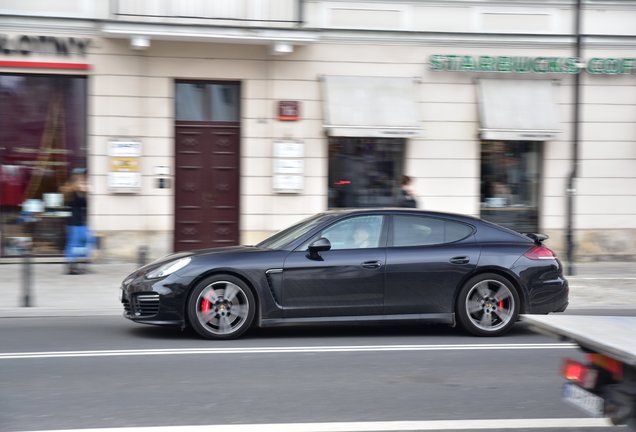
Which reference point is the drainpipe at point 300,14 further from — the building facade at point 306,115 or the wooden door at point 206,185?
the wooden door at point 206,185

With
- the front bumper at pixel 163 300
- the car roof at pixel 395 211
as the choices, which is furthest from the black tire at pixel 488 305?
the front bumper at pixel 163 300

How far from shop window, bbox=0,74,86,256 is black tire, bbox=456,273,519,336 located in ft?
29.3

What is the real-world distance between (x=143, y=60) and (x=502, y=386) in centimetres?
1072

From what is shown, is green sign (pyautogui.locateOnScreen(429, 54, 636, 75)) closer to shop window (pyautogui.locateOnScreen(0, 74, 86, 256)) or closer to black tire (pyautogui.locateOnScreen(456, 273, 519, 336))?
shop window (pyautogui.locateOnScreen(0, 74, 86, 256))

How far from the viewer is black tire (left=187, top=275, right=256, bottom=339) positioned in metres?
8.49

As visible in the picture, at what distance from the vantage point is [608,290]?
13047 mm

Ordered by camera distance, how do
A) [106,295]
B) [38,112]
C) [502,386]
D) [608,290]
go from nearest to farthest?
[502,386], [106,295], [608,290], [38,112]

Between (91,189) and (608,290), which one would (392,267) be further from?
(91,189)

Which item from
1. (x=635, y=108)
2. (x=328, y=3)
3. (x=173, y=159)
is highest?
(x=328, y=3)

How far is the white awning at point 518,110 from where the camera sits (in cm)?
1595

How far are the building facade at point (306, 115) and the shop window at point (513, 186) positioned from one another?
0.03 m

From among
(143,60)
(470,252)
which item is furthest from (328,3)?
(470,252)

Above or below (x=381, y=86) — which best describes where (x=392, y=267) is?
below

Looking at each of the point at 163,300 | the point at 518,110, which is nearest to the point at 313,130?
the point at 518,110
